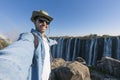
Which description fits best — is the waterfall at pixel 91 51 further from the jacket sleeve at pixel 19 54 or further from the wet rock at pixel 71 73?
the jacket sleeve at pixel 19 54

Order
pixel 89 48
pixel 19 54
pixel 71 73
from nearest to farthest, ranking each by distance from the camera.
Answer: pixel 19 54 < pixel 71 73 < pixel 89 48

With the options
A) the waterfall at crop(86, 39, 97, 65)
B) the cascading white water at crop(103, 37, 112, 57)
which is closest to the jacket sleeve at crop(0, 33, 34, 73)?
the cascading white water at crop(103, 37, 112, 57)

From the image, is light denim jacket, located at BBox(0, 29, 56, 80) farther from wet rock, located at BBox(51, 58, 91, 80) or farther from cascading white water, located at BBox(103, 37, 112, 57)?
cascading white water, located at BBox(103, 37, 112, 57)

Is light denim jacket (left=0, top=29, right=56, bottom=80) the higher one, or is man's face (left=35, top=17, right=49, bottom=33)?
man's face (left=35, top=17, right=49, bottom=33)

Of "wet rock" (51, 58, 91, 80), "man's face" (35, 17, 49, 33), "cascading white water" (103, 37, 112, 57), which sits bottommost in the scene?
"wet rock" (51, 58, 91, 80)

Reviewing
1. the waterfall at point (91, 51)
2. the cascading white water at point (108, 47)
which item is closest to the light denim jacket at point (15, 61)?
the cascading white water at point (108, 47)

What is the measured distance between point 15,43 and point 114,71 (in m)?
20.8

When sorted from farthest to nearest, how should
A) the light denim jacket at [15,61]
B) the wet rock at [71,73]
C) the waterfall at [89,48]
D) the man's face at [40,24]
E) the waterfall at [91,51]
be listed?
the waterfall at [91,51] → the waterfall at [89,48] → the wet rock at [71,73] → the man's face at [40,24] → the light denim jacket at [15,61]

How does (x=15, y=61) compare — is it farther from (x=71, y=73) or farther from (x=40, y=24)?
(x=71, y=73)

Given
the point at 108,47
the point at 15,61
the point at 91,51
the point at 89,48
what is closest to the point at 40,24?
the point at 15,61

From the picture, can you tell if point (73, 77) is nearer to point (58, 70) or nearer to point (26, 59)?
point (58, 70)

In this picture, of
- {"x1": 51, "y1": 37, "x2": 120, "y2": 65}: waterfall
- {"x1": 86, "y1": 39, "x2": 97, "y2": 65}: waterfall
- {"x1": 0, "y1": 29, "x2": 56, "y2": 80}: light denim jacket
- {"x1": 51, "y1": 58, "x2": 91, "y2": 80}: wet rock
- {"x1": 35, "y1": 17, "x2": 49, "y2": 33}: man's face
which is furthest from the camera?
{"x1": 86, "y1": 39, "x2": 97, "y2": 65}: waterfall

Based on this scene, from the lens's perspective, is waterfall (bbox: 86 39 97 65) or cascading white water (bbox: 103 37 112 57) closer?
cascading white water (bbox: 103 37 112 57)

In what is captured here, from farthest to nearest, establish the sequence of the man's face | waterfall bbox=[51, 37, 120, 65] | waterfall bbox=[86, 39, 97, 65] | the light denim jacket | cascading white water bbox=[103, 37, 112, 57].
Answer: waterfall bbox=[86, 39, 97, 65]
cascading white water bbox=[103, 37, 112, 57]
waterfall bbox=[51, 37, 120, 65]
the man's face
the light denim jacket
